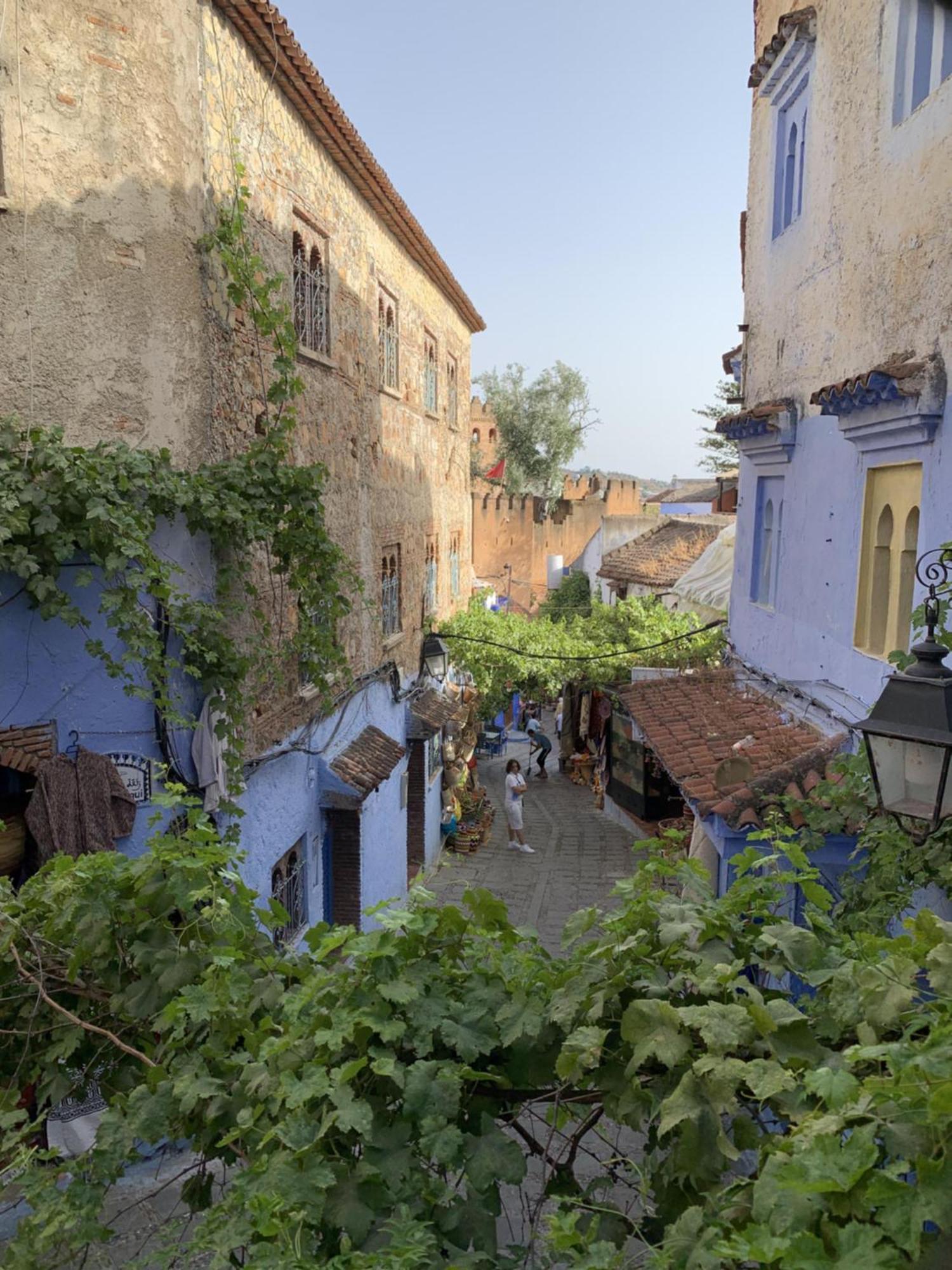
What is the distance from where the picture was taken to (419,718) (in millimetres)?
13711

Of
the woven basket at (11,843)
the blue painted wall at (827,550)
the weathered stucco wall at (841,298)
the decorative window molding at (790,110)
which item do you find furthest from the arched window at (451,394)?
the woven basket at (11,843)

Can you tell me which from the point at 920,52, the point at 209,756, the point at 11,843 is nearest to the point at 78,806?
the point at 11,843

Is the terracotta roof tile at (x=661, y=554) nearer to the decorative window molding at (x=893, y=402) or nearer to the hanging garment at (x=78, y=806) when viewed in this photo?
the decorative window molding at (x=893, y=402)


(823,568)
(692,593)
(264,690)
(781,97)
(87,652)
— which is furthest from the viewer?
(692,593)

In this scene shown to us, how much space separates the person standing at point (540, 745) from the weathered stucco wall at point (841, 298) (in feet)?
36.4

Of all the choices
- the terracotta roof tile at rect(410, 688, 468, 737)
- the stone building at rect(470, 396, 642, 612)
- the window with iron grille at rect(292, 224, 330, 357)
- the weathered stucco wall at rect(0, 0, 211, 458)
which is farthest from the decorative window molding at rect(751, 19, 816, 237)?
the stone building at rect(470, 396, 642, 612)

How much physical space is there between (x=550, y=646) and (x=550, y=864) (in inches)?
154

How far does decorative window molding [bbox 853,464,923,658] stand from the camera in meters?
5.84

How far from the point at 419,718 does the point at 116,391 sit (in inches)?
320

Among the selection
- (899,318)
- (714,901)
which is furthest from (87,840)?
(899,318)

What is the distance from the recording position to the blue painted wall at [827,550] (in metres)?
5.38

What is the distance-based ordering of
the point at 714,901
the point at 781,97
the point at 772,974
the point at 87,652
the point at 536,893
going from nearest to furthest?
the point at 772,974
the point at 714,901
the point at 87,652
the point at 781,97
the point at 536,893

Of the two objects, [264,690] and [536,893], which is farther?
[536,893]

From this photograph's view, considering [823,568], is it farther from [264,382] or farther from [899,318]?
[264,382]
